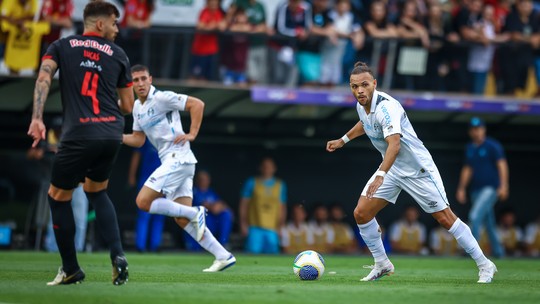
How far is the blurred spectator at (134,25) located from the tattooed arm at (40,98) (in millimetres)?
8787

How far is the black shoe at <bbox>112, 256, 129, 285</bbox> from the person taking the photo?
776cm

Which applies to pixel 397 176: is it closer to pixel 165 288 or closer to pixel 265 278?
pixel 265 278

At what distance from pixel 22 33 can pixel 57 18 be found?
64 cm

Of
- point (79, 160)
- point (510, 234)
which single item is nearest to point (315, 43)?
point (510, 234)

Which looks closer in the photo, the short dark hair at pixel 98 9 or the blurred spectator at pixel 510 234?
the short dark hair at pixel 98 9

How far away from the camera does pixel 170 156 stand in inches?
457

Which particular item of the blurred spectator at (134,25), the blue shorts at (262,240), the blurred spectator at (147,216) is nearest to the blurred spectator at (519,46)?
the blue shorts at (262,240)

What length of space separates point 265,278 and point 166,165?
A: 87.5 inches

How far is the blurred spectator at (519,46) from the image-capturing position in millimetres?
18797

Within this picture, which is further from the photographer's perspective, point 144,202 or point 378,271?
point 144,202

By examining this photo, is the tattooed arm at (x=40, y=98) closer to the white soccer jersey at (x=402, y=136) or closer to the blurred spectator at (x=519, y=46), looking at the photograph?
the white soccer jersey at (x=402, y=136)

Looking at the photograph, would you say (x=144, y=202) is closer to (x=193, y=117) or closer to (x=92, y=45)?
(x=193, y=117)

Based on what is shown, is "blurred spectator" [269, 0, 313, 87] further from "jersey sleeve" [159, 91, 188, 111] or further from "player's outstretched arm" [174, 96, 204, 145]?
"player's outstretched arm" [174, 96, 204, 145]

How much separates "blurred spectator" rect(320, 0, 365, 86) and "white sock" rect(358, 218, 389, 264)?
8302 mm
